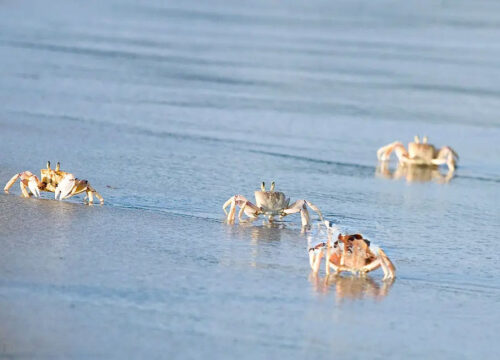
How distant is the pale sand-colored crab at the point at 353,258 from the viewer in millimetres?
8023

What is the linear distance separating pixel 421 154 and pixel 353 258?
624 cm

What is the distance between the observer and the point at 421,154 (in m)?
14.1

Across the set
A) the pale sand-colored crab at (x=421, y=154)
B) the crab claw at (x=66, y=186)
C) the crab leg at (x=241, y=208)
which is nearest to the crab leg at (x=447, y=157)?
the pale sand-colored crab at (x=421, y=154)

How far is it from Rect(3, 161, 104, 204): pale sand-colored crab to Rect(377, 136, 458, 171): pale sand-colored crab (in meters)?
4.94

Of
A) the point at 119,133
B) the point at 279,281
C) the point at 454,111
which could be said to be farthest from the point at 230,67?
the point at 279,281

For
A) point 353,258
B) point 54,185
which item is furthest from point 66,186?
point 353,258

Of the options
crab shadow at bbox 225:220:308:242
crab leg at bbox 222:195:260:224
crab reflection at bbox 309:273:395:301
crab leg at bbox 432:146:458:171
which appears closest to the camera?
crab reflection at bbox 309:273:395:301

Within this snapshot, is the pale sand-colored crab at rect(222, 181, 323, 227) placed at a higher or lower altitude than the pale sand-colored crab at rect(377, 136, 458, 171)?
lower

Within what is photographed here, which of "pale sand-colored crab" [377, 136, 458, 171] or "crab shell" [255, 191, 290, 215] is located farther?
"pale sand-colored crab" [377, 136, 458, 171]

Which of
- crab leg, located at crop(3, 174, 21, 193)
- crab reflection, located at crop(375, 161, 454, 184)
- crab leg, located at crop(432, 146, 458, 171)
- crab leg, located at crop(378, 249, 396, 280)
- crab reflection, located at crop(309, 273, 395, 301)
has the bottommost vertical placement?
crab reflection, located at crop(309, 273, 395, 301)

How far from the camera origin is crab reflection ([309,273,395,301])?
764 centimetres

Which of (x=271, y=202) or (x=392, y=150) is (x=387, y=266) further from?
(x=392, y=150)

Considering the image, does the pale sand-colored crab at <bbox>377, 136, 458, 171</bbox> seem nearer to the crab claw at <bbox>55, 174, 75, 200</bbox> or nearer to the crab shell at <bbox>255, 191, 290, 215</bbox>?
the crab shell at <bbox>255, 191, 290, 215</bbox>

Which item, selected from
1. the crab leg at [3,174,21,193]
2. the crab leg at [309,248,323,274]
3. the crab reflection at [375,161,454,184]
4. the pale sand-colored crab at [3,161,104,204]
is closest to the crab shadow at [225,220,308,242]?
the crab leg at [309,248,323,274]
